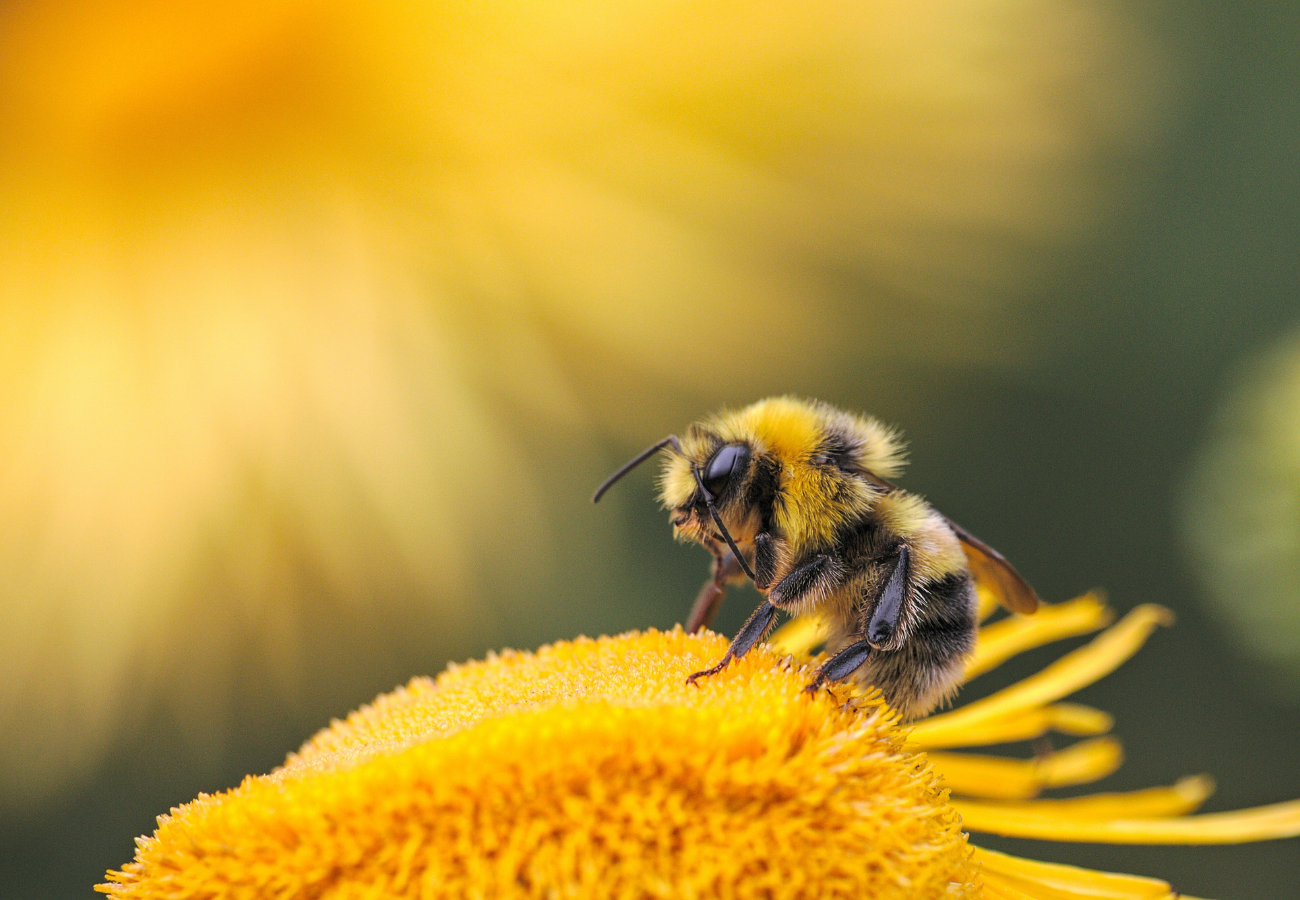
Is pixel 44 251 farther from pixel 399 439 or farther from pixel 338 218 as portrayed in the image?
pixel 399 439

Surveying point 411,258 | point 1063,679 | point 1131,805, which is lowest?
point 1131,805

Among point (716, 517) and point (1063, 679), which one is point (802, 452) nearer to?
point (716, 517)

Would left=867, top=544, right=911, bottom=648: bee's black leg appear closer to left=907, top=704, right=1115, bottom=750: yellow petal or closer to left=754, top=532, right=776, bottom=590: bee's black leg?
left=754, top=532, right=776, bottom=590: bee's black leg

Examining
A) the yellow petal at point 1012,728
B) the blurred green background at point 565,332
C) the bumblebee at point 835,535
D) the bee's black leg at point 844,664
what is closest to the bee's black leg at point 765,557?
the bumblebee at point 835,535

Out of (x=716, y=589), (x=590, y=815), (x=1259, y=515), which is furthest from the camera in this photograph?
(x=1259, y=515)

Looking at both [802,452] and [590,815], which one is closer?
[590,815]

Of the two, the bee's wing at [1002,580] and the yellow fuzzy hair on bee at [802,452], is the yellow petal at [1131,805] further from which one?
the yellow fuzzy hair on bee at [802,452]

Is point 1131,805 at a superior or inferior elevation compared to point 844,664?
inferior

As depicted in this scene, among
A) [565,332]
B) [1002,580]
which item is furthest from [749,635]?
[565,332]
